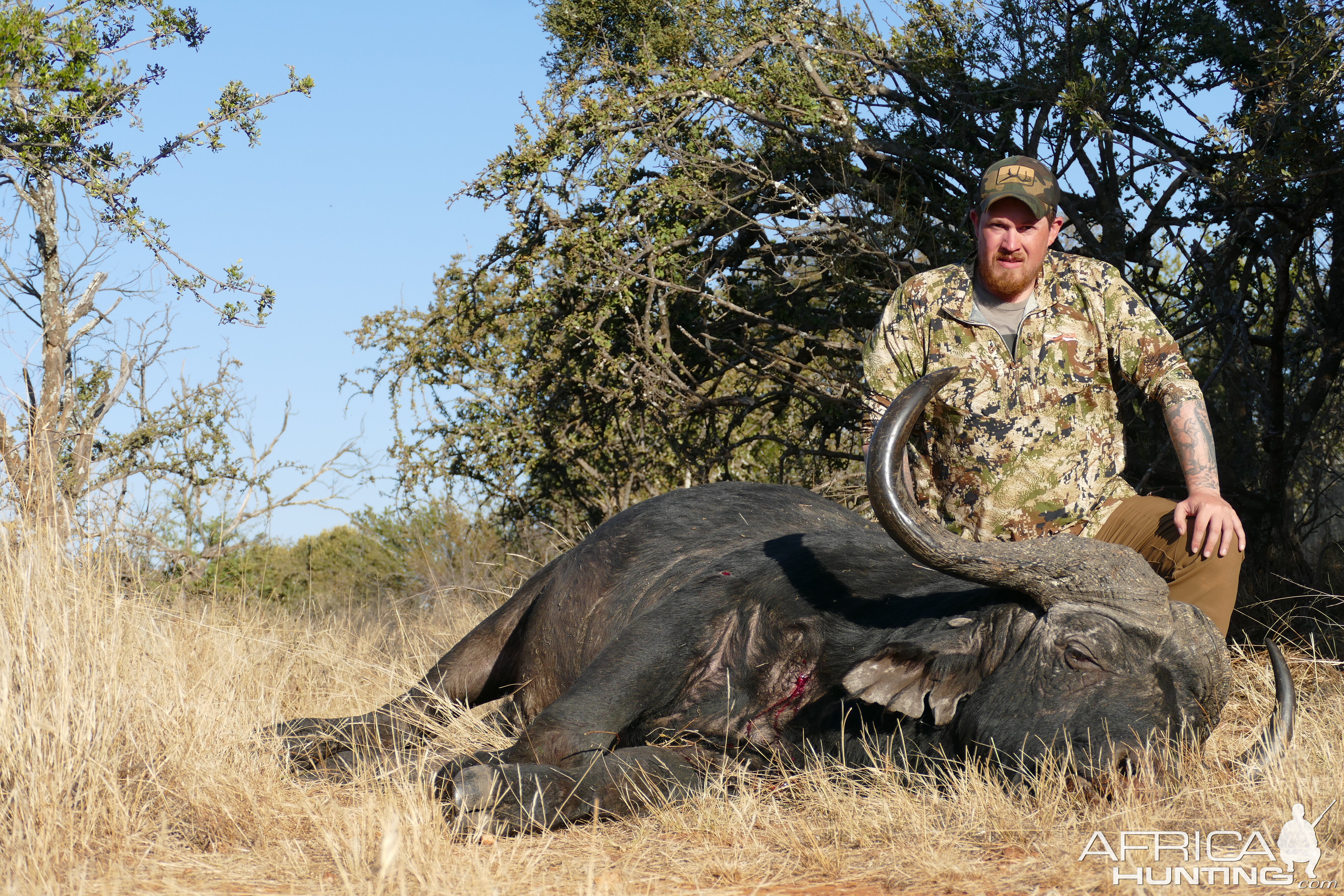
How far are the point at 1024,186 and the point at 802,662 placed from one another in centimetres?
198

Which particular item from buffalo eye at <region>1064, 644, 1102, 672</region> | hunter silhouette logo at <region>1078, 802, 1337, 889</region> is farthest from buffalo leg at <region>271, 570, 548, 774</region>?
hunter silhouette logo at <region>1078, 802, 1337, 889</region>

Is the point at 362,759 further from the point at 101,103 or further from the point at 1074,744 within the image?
the point at 101,103

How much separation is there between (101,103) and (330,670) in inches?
142

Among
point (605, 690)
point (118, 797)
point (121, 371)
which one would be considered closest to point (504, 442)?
point (121, 371)

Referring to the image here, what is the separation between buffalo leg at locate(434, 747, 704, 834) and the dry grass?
0.08 meters

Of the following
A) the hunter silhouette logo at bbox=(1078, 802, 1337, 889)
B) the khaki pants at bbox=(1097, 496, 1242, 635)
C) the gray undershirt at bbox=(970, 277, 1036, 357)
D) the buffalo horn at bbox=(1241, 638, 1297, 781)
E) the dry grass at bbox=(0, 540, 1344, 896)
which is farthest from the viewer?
the gray undershirt at bbox=(970, 277, 1036, 357)

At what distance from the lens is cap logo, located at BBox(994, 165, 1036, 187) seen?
453cm

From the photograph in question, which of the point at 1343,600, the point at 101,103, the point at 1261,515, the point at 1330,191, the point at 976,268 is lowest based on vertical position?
the point at 1343,600

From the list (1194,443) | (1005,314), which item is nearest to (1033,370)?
(1005,314)

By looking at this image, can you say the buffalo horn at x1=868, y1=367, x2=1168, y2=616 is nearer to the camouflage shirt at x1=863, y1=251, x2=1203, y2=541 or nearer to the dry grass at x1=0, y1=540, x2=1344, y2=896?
the dry grass at x1=0, y1=540, x2=1344, y2=896

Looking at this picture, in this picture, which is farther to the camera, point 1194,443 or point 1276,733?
point 1194,443

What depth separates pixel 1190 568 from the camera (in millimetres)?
4020

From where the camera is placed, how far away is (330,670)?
21.3ft

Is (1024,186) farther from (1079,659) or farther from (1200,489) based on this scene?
(1079,659)
